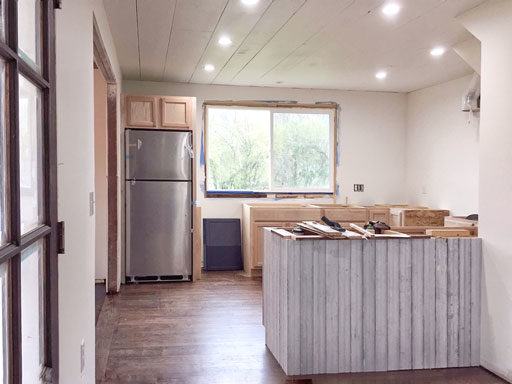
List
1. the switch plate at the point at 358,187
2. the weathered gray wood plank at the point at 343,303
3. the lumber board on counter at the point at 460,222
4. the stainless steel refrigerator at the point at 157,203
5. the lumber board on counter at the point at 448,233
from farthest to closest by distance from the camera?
the switch plate at the point at 358,187, the stainless steel refrigerator at the point at 157,203, the lumber board on counter at the point at 460,222, the lumber board on counter at the point at 448,233, the weathered gray wood plank at the point at 343,303

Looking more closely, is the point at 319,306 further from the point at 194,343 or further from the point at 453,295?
the point at 194,343

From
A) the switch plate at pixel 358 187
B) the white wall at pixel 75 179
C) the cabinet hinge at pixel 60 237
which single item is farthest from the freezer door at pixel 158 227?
the cabinet hinge at pixel 60 237

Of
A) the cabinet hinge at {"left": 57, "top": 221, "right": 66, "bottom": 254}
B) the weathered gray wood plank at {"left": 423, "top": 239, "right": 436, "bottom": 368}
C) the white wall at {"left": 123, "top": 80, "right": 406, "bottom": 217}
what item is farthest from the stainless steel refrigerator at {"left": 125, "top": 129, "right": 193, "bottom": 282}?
the cabinet hinge at {"left": 57, "top": 221, "right": 66, "bottom": 254}

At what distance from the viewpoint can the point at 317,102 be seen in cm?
669

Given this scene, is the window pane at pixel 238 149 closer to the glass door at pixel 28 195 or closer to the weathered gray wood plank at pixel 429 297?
the weathered gray wood plank at pixel 429 297

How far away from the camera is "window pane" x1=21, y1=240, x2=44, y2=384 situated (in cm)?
121

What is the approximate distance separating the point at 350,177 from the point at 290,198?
88 centimetres

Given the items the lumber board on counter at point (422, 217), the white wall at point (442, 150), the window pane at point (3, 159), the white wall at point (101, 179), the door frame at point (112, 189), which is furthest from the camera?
the lumber board on counter at point (422, 217)

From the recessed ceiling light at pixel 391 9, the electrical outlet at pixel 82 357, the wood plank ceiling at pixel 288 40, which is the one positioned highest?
the wood plank ceiling at pixel 288 40

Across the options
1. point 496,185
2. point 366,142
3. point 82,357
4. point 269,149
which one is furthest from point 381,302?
point 366,142

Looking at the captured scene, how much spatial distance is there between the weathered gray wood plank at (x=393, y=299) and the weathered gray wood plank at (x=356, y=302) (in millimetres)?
191

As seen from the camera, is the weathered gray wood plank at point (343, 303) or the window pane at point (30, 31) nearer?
the window pane at point (30, 31)

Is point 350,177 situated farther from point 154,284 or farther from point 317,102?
point 154,284

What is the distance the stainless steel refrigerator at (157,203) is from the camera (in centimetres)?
565
